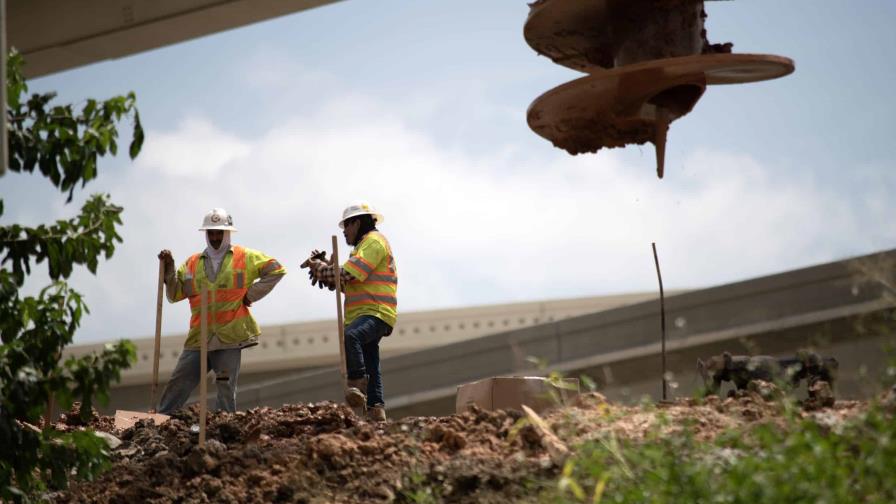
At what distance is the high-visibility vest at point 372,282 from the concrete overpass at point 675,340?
2.94m

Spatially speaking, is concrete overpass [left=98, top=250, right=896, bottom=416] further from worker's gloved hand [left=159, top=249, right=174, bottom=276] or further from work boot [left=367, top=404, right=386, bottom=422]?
worker's gloved hand [left=159, top=249, right=174, bottom=276]

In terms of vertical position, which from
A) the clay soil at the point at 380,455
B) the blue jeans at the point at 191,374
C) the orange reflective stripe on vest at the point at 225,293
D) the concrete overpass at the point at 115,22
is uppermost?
the concrete overpass at the point at 115,22

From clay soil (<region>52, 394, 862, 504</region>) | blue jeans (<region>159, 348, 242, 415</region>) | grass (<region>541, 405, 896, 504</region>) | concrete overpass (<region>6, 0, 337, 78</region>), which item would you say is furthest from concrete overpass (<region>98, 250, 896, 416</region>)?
grass (<region>541, 405, 896, 504</region>)

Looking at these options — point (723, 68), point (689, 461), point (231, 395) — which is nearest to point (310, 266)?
point (231, 395)

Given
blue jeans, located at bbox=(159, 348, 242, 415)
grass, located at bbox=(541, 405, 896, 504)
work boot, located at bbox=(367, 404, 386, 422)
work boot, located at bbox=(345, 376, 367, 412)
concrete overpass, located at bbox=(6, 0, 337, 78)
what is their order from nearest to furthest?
grass, located at bbox=(541, 405, 896, 504), work boot, located at bbox=(345, 376, 367, 412), work boot, located at bbox=(367, 404, 386, 422), blue jeans, located at bbox=(159, 348, 242, 415), concrete overpass, located at bbox=(6, 0, 337, 78)

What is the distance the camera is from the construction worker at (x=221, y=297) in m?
11.4

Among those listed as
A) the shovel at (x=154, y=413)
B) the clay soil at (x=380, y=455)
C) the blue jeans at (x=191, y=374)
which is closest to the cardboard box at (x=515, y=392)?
the clay soil at (x=380, y=455)

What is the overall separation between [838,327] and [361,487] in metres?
9.61

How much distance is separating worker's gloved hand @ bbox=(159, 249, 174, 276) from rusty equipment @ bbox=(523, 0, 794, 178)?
4.70 meters

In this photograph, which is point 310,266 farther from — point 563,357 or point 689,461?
point 563,357

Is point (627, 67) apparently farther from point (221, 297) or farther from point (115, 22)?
point (115, 22)

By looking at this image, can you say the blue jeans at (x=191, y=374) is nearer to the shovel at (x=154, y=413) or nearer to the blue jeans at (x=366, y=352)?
the shovel at (x=154, y=413)

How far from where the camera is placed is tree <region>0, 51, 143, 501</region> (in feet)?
21.3

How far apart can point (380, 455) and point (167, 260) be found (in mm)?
4770
